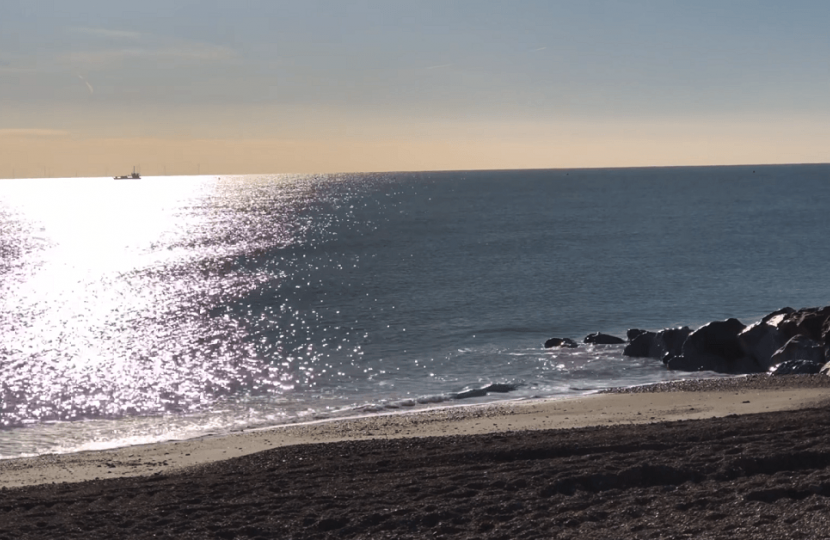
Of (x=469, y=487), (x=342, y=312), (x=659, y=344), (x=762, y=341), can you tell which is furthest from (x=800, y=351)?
(x=342, y=312)

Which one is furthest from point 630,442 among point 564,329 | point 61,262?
point 61,262

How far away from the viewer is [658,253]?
2970 inches

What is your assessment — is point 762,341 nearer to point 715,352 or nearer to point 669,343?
point 715,352

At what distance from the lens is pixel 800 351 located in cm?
→ 2991

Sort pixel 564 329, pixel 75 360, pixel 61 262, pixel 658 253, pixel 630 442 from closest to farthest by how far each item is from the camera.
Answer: pixel 630 442
pixel 75 360
pixel 564 329
pixel 658 253
pixel 61 262

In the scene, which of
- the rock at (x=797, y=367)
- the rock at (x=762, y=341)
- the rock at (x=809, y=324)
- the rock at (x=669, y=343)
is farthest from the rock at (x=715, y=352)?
→ the rock at (x=809, y=324)

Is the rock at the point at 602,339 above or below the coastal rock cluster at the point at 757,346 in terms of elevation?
below

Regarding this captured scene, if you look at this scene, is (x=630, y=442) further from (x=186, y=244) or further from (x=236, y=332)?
(x=186, y=244)

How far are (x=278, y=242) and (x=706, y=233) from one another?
49575 millimetres

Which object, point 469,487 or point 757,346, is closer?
point 469,487

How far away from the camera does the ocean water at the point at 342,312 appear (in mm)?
28516

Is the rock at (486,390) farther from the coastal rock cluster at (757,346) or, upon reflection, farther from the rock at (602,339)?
the rock at (602,339)

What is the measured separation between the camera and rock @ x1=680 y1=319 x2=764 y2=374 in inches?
1231

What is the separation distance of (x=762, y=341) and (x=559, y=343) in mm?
8821
